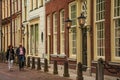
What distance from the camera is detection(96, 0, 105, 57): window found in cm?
2247

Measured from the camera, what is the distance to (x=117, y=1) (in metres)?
20.7

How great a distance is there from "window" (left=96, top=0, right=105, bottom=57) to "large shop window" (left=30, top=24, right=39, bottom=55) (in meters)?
→ 18.7

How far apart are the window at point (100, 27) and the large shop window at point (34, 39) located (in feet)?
61.4

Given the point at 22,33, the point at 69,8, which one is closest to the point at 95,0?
the point at 69,8

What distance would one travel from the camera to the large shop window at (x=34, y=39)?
41925 mm

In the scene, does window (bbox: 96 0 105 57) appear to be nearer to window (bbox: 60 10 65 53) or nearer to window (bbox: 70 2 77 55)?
window (bbox: 70 2 77 55)

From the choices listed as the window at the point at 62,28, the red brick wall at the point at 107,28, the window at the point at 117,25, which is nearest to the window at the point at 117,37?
the window at the point at 117,25

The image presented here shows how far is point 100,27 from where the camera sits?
902 inches

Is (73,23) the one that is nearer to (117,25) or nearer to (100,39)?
(100,39)

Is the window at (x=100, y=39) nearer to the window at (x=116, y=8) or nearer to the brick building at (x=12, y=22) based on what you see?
the window at (x=116, y=8)

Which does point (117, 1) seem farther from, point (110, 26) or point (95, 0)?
point (95, 0)

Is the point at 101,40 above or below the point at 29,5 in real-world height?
below

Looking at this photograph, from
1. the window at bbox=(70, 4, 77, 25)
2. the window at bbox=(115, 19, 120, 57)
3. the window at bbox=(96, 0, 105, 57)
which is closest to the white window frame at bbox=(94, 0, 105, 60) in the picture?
the window at bbox=(96, 0, 105, 57)

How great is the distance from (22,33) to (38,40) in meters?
7.25
